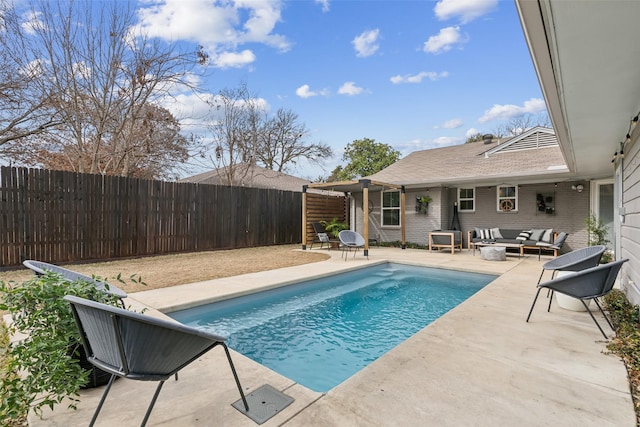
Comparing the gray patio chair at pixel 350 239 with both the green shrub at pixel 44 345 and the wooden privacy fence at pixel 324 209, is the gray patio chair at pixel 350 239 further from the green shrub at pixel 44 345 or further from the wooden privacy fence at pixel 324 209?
the green shrub at pixel 44 345

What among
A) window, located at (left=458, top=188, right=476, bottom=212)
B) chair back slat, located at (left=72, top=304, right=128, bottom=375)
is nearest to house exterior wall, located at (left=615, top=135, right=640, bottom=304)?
chair back slat, located at (left=72, top=304, right=128, bottom=375)

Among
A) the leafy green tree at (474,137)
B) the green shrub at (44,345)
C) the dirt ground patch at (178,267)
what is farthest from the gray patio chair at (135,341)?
the leafy green tree at (474,137)

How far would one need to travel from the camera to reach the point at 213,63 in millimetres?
9500

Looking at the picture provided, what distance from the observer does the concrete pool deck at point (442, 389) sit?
1818mm

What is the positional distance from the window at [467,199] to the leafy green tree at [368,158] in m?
14.7

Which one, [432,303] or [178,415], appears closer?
[178,415]

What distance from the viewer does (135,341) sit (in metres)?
1.49

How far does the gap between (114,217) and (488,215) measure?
11.5 m

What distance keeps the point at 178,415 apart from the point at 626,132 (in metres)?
6.28

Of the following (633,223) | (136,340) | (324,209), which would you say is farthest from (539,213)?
(136,340)

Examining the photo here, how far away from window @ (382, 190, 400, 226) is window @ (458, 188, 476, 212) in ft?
7.46

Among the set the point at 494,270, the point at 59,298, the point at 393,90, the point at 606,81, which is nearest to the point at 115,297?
the point at 59,298

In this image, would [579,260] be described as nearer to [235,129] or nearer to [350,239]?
[350,239]

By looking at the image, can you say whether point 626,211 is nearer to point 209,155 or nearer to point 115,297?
point 115,297
